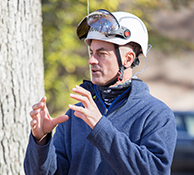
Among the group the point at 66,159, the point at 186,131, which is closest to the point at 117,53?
the point at 66,159

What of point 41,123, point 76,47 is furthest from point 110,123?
point 76,47

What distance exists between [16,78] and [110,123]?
48.6 inches

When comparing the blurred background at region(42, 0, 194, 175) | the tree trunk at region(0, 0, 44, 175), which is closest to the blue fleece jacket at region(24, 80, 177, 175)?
the tree trunk at region(0, 0, 44, 175)

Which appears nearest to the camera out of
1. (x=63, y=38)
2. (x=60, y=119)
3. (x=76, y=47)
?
(x=60, y=119)

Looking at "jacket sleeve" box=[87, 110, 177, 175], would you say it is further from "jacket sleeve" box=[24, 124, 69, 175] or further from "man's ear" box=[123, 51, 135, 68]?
"man's ear" box=[123, 51, 135, 68]

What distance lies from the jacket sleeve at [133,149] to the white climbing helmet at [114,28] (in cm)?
67

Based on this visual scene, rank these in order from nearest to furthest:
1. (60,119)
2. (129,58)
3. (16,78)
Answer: (60,119) → (129,58) → (16,78)

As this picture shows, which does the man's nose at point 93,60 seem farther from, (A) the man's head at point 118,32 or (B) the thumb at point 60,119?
(B) the thumb at point 60,119

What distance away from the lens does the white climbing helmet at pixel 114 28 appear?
1950 mm

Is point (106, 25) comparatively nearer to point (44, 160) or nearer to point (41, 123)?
point (41, 123)

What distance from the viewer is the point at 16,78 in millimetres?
2465

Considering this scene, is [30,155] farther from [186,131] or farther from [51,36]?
[186,131]

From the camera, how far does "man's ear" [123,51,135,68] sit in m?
2.03

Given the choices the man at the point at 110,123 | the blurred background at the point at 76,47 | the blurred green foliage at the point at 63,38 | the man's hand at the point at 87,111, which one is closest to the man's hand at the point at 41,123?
the man at the point at 110,123
